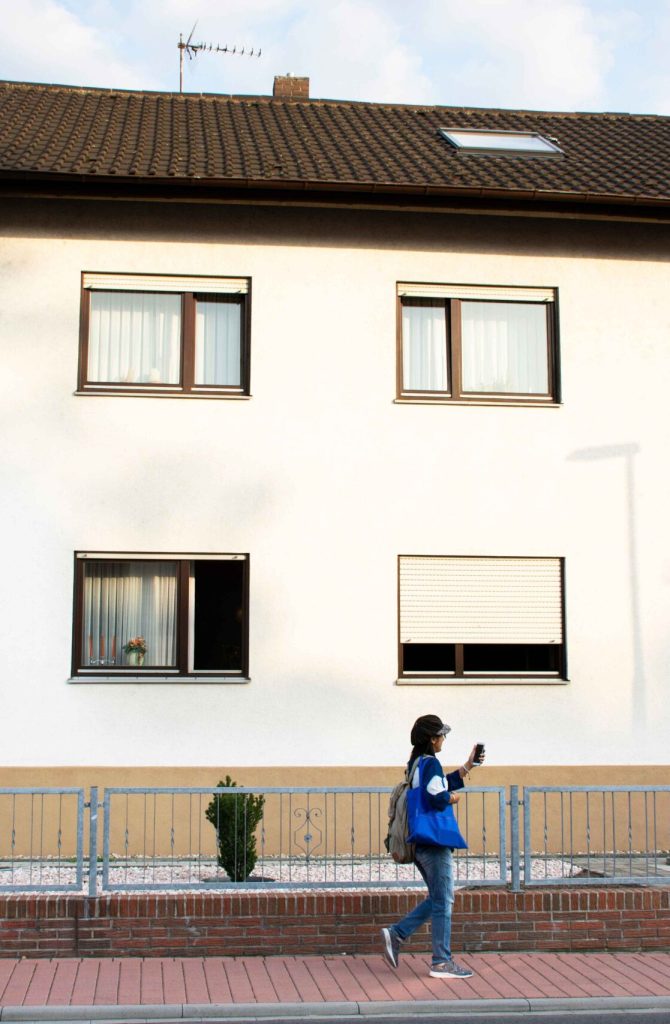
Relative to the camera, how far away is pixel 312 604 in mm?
13203

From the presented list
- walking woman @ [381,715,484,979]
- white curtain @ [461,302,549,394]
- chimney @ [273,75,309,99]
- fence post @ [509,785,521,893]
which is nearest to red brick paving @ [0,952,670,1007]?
walking woman @ [381,715,484,979]

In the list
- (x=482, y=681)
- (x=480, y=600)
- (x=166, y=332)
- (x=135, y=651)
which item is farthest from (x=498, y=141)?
(x=135, y=651)

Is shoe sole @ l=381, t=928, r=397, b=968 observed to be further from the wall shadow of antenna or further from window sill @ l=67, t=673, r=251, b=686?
the wall shadow of antenna

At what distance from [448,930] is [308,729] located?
4844 millimetres

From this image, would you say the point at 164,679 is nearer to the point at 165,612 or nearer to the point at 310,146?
the point at 165,612

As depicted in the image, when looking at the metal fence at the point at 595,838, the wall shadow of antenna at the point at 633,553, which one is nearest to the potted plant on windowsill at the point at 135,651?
the metal fence at the point at 595,838

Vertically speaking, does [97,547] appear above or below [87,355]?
below

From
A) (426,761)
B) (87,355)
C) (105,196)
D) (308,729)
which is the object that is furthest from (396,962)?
(105,196)

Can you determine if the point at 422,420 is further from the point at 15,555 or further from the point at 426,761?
the point at 426,761

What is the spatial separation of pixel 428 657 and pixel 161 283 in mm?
4870

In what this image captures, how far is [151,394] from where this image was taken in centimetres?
1329

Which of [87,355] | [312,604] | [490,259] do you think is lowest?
[312,604]

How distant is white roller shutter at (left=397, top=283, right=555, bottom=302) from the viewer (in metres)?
13.9

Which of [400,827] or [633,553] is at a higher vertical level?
[633,553]
